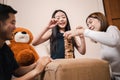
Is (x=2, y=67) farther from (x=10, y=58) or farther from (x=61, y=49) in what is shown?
(x=61, y=49)

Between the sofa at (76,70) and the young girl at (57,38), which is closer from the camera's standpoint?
the sofa at (76,70)

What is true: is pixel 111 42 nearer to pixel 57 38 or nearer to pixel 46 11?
pixel 57 38

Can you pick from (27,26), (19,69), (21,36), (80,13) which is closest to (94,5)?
(80,13)

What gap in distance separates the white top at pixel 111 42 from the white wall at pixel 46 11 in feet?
2.21

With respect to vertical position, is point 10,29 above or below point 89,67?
above

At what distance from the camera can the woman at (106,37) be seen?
1035 mm

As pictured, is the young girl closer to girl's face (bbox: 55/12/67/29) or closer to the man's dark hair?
girl's face (bbox: 55/12/67/29)

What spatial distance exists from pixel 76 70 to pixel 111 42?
0.31 m

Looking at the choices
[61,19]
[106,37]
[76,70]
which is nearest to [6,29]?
[76,70]

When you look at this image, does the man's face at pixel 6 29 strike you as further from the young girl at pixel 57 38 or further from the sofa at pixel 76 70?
the young girl at pixel 57 38

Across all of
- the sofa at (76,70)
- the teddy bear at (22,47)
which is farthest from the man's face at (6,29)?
the teddy bear at (22,47)

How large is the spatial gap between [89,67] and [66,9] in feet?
3.46

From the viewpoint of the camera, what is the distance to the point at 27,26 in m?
1.68

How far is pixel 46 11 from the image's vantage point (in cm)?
176
